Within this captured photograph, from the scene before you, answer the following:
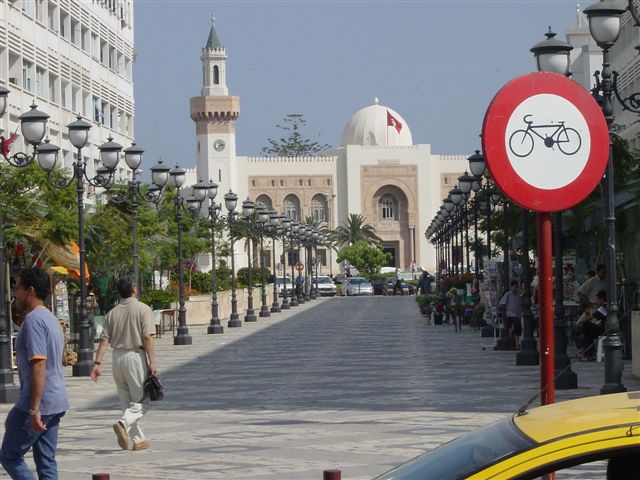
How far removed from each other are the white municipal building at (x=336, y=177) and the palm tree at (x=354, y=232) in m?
3.16

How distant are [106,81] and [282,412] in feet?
158

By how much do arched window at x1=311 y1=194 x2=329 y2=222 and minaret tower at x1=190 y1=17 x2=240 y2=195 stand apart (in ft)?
26.1

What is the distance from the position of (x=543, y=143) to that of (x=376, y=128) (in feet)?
440

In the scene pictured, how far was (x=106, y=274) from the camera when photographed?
35906 mm

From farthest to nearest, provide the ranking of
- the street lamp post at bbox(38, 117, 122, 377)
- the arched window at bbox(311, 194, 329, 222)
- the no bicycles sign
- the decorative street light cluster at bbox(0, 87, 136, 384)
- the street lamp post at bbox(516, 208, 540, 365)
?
1. the arched window at bbox(311, 194, 329, 222)
2. the street lamp post at bbox(516, 208, 540, 365)
3. the street lamp post at bbox(38, 117, 122, 377)
4. the decorative street light cluster at bbox(0, 87, 136, 384)
5. the no bicycles sign

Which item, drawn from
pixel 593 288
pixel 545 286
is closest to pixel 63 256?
pixel 593 288

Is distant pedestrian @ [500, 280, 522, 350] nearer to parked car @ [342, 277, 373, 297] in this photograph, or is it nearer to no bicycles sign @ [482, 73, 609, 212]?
no bicycles sign @ [482, 73, 609, 212]

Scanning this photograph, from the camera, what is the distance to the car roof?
407cm

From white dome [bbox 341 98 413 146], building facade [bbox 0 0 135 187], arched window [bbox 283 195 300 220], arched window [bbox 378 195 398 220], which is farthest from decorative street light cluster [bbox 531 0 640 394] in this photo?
white dome [bbox 341 98 413 146]

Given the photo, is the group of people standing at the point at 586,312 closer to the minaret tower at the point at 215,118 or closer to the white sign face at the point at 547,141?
the white sign face at the point at 547,141

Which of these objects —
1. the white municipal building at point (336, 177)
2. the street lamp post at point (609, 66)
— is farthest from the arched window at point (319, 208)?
the street lamp post at point (609, 66)

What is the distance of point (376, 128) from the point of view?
140 metres

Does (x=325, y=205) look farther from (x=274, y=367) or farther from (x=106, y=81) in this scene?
(x=274, y=367)

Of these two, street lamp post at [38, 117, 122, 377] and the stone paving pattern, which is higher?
street lamp post at [38, 117, 122, 377]
